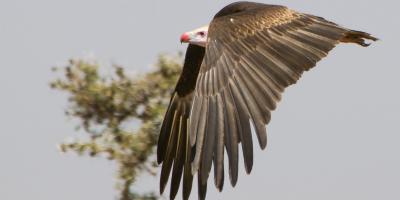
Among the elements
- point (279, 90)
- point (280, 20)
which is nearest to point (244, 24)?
point (280, 20)

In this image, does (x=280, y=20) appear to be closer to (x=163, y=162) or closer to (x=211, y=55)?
(x=211, y=55)

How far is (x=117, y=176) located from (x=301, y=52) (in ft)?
7.77

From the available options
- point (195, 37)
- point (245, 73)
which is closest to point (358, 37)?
point (195, 37)

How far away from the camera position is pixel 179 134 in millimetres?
13875

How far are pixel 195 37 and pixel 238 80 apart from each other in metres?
3.38

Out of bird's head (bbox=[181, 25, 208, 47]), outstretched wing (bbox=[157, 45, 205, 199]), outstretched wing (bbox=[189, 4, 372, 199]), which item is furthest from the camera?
bird's head (bbox=[181, 25, 208, 47])

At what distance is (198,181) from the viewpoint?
1096cm

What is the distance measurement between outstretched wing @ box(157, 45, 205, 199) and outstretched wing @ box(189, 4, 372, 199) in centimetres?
159

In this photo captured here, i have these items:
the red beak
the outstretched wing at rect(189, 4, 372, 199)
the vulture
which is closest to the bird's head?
the red beak

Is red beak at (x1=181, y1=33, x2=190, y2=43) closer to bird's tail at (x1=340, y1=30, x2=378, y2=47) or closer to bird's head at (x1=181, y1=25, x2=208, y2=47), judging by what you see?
bird's head at (x1=181, y1=25, x2=208, y2=47)

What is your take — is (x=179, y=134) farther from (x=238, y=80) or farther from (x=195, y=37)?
(x=238, y=80)

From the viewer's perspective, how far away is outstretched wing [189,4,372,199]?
10.5 meters

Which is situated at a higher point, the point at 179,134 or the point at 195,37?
the point at 195,37

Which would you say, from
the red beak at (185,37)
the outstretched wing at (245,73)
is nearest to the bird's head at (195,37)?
the red beak at (185,37)
